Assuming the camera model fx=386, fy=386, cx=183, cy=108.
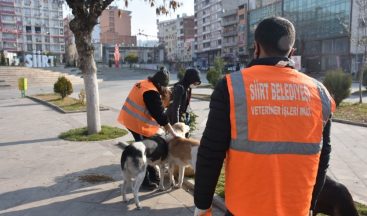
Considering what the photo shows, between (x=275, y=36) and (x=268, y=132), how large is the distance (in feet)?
1.70

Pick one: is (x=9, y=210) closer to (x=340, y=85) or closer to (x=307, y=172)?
(x=307, y=172)

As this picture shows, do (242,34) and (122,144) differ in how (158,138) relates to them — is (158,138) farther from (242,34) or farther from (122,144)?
(242,34)

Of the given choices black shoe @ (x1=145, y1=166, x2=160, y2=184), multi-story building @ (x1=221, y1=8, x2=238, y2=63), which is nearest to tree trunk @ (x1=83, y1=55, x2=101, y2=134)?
black shoe @ (x1=145, y1=166, x2=160, y2=184)

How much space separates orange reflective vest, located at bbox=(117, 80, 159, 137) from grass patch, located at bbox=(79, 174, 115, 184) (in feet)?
3.57

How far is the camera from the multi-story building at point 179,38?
387 feet

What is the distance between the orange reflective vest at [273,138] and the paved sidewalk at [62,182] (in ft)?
9.16

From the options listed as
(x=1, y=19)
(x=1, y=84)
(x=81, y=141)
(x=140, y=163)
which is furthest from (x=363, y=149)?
(x=1, y=19)

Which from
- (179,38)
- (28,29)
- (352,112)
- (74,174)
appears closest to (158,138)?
(74,174)

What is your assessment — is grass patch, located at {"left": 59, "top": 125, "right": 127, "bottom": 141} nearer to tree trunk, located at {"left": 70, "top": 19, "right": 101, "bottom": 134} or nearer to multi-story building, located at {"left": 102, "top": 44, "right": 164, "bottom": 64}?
tree trunk, located at {"left": 70, "top": 19, "right": 101, "bottom": 134}

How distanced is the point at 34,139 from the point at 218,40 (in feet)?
296

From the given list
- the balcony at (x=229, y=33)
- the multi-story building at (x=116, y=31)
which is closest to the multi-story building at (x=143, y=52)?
the multi-story building at (x=116, y=31)

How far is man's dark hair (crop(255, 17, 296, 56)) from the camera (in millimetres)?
2066

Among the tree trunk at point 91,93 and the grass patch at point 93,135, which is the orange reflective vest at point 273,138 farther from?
the tree trunk at point 91,93

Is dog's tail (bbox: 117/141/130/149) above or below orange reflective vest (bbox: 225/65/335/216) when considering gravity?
below
